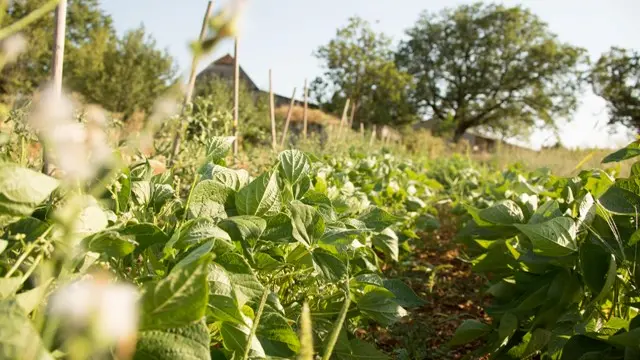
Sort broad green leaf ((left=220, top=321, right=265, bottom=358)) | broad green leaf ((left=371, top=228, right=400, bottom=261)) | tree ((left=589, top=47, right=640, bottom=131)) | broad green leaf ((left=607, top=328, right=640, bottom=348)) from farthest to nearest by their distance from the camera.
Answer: tree ((left=589, top=47, right=640, bottom=131))
broad green leaf ((left=371, top=228, right=400, bottom=261))
broad green leaf ((left=607, top=328, right=640, bottom=348))
broad green leaf ((left=220, top=321, right=265, bottom=358))

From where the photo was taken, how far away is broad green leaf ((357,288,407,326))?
114 cm

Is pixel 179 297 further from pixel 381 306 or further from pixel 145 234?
pixel 381 306

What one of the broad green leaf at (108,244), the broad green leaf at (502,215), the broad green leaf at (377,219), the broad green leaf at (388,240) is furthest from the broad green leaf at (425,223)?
the broad green leaf at (108,244)

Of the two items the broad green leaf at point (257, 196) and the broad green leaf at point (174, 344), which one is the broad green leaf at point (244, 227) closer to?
the broad green leaf at point (257, 196)

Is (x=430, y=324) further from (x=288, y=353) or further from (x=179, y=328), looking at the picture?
(x=179, y=328)

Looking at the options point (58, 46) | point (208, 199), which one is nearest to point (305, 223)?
point (208, 199)

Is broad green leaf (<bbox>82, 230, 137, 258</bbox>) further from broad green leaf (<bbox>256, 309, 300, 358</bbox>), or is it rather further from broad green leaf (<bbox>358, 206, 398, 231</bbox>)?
broad green leaf (<bbox>358, 206, 398, 231</bbox>)

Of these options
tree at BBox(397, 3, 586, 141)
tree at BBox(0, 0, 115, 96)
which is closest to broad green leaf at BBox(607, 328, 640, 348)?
tree at BBox(0, 0, 115, 96)

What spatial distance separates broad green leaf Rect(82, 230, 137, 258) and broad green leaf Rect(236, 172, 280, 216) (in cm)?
36

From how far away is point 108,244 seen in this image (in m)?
0.58

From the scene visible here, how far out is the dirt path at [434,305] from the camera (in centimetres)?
189

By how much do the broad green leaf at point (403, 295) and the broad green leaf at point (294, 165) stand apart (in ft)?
1.08

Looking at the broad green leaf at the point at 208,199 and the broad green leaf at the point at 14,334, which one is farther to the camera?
the broad green leaf at the point at 208,199

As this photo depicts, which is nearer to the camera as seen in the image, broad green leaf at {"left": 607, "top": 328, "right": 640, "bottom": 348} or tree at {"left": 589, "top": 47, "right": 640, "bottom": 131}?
broad green leaf at {"left": 607, "top": 328, "right": 640, "bottom": 348}
